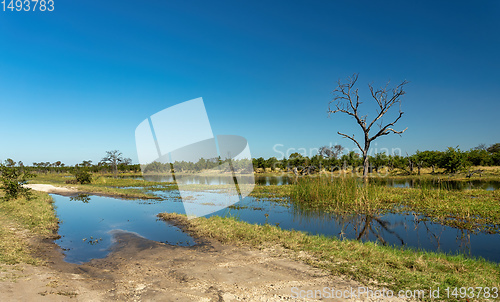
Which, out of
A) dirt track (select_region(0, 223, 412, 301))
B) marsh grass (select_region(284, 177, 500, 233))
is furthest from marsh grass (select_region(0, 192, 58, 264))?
marsh grass (select_region(284, 177, 500, 233))

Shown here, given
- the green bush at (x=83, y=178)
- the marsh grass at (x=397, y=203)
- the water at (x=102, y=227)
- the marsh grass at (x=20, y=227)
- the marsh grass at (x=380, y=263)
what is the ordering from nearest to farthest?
the marsh grass at (x=380, y=263) → the marsh grass at (x=20, y=227) → the water at (x=102, y=227) → the marsh grass at (x=397, y=203) → the green bush at (x=83, y=178)

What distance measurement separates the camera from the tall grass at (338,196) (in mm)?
14031

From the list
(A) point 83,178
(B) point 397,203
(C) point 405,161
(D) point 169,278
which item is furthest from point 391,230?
(C) point 405,161

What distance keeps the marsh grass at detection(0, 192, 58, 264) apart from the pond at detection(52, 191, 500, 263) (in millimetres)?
750

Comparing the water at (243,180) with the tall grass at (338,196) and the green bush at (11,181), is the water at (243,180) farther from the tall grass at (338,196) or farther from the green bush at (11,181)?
the green bush at (11,181)

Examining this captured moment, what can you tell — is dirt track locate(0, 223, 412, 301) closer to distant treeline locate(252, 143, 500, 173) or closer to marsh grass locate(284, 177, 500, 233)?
marsh grass locate(284, 177, 500, 233)

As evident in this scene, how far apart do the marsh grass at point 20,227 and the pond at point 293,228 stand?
29.5 inches

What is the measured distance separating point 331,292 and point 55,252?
776cm

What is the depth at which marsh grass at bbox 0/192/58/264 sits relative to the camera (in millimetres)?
6348

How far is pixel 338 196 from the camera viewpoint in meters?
14.9

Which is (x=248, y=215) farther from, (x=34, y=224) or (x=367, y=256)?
(x=34, y=224)

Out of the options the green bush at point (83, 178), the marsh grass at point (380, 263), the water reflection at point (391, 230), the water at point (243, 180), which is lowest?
the water reflection at point (391, 230)

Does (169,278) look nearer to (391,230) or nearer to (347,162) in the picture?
(391,230)

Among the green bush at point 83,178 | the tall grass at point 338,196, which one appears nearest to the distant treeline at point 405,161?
the tall grass at point 338,196
